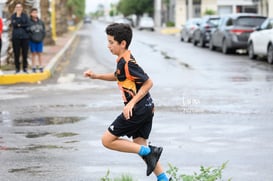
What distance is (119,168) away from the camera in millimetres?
7156

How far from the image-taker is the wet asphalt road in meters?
7.25

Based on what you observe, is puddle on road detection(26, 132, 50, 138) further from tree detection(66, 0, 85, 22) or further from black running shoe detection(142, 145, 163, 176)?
tree detection(66, 0, 85, 22)

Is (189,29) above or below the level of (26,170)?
below

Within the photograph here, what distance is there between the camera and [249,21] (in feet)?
87.8

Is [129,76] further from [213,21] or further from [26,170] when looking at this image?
[213,21]

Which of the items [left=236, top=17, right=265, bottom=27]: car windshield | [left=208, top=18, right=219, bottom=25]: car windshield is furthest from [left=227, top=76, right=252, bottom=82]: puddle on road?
[left=208, top=18, right=219, bottom=25]: car windshield

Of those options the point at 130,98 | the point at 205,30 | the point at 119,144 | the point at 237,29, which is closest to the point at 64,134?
the point at 119,144

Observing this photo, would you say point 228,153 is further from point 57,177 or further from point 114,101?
point 114,101

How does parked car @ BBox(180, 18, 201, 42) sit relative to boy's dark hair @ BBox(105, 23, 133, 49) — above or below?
below

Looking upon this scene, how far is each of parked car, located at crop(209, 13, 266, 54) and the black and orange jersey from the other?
20.7 meters

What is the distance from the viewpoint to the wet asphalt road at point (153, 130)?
7254 mm

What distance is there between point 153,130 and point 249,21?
18.0m

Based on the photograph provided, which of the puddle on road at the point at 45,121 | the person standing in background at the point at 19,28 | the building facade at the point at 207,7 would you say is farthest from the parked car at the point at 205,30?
the building facade at the point at 207,7

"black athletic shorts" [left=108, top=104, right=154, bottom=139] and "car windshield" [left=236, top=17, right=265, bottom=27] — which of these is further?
"car windshield" [left=236, top=17, right=265, bottom=27]
